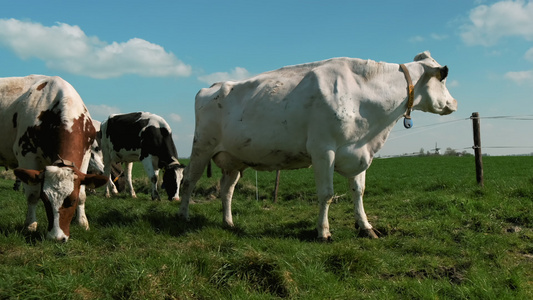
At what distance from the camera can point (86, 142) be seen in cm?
725

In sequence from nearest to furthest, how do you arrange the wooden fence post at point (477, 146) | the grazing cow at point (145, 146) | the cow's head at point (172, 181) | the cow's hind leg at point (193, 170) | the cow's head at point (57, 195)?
the cow's head at point (57, 195)
the cow's hind leg at point (193, 170)
the wooden fence post at point (477, 146)
the cow's head at point (172, 181)
the grazing cow at point (145, 146)

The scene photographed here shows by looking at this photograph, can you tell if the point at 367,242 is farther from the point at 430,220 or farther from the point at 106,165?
the point at 106,165

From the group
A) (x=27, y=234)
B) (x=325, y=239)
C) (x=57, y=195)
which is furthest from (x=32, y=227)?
(x=325, y=239)

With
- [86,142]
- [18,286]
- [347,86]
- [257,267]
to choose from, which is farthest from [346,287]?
[86,142]

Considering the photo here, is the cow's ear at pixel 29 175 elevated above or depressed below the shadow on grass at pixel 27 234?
above

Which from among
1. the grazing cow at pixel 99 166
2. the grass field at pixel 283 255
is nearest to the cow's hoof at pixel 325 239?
the grass field at pixel 283 255

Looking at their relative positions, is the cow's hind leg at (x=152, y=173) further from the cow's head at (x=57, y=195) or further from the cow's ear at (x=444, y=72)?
the cow's ear at (x=444, y=72)

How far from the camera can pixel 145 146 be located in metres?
13.4

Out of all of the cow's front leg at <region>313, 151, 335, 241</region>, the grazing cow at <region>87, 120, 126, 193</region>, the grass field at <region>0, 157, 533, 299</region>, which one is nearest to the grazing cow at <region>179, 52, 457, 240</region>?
the cow's front leg at <region>313, 151, 335, 241</region>

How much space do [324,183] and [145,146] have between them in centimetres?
835

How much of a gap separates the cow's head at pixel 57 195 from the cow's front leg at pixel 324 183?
350 centimetres

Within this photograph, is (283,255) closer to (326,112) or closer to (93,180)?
(326,112)

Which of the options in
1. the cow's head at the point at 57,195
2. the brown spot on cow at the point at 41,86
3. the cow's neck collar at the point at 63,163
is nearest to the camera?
the cow's head at the point at 57,195

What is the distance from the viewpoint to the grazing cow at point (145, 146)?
41.7 ft
